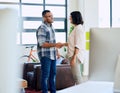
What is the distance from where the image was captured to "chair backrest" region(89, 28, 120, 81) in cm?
139

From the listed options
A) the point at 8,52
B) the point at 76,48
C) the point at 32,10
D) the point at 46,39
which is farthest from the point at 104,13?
the point at 8,52

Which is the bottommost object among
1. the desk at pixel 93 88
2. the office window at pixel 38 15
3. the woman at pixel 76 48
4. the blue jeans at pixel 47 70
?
the blue jeans at pixel 47 70

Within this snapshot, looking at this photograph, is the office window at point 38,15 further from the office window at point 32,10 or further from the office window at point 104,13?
the office window at point 104,13

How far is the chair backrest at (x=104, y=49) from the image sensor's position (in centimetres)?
139

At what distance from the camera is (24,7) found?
683cm

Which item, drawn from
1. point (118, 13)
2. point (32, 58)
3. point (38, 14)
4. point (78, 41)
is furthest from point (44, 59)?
point (118, 13)

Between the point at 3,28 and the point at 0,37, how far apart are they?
0.04 feet

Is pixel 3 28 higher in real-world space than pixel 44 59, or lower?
higher

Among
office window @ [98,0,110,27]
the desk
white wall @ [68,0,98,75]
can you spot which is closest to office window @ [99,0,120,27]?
office window @ [98,0,110,27]

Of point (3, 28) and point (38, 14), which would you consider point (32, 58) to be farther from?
point (3, 28)

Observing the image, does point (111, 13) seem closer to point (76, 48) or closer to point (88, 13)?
point (88, 13)

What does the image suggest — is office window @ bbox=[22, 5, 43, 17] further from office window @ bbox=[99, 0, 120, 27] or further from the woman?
the woman

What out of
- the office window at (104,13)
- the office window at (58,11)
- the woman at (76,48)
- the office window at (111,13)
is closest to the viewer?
the woman at (76,48)

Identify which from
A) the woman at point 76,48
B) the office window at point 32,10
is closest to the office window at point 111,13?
the office window at point 32,10
